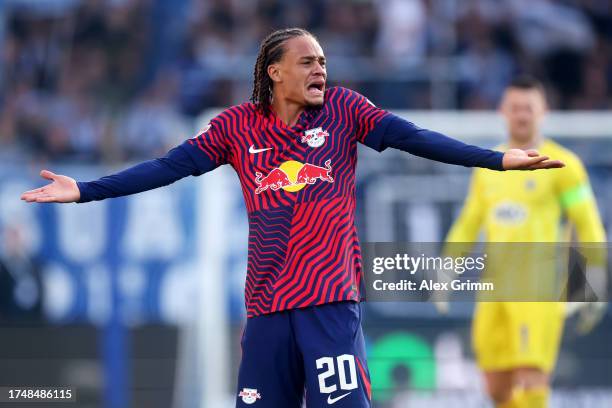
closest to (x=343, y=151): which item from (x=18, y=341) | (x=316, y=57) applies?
(x=316, y=57)

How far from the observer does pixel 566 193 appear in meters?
7.48

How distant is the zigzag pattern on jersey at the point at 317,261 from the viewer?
13.9 feet

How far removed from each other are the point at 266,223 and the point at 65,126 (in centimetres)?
854

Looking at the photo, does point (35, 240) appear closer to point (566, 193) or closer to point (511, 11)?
point (566, 193)

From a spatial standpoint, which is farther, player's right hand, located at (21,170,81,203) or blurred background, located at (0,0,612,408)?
blurred background, located at (0,0,612,408)

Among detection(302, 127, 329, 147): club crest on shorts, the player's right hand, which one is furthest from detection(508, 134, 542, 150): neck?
the player's right hand

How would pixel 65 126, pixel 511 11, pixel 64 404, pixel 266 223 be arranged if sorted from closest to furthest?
pixel 266 223, pixel 64 404, pixel 65 126, pixel 511 11

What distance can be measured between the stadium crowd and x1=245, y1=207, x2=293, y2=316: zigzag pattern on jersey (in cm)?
776

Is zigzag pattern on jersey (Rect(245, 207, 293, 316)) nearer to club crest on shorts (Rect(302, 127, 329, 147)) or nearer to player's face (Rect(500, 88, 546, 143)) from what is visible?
club crest on shorts (Rect(302, 127, 329, 147))

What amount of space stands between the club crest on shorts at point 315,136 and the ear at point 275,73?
254 mm

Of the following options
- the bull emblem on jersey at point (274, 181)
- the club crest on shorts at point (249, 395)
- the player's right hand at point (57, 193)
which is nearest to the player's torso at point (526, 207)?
the bull emblem on jersey at point (274, 181)

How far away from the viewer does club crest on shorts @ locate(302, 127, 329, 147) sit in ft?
14.3

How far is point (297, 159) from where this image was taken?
433 cm

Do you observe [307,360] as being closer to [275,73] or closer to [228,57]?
[275,73]
